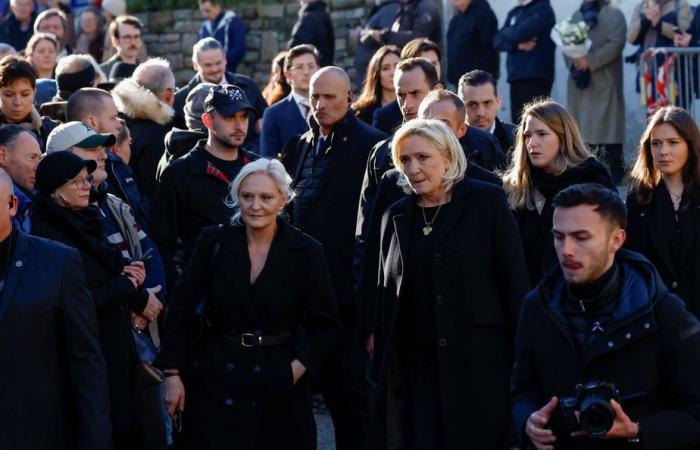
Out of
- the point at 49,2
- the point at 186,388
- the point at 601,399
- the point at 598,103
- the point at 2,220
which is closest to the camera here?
the point at 601,399

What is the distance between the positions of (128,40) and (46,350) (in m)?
8.07

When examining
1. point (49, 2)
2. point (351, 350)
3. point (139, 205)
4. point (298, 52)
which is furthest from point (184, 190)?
point (49, 2)

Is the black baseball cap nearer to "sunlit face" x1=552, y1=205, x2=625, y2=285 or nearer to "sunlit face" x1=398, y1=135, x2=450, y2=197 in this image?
"sunlit face" x1=398, y1=135, x2=450, y2=197

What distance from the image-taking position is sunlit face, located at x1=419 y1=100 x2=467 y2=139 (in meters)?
8.28

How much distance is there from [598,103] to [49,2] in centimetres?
726

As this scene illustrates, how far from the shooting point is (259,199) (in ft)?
24.0

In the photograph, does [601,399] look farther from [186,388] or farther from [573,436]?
[186,388]

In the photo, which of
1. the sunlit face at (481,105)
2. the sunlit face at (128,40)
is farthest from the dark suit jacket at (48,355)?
the sunlit face at (128,40)

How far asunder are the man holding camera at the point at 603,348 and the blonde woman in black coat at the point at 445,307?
140 centimetres

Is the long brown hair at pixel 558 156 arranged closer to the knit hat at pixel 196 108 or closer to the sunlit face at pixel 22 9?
the knit hat at pixel 196 108

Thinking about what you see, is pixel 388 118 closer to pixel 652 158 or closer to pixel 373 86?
pixel 373 86

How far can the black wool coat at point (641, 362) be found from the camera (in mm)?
5195

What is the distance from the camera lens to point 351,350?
851cm

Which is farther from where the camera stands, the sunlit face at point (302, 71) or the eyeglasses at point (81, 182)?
the sunlit face at point (302, 71)
